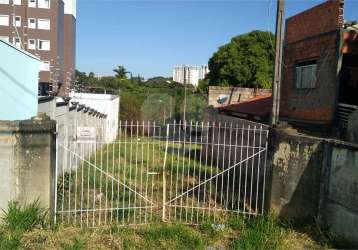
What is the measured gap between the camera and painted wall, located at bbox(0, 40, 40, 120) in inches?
323

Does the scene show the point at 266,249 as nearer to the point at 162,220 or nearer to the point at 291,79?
the point at 162,220

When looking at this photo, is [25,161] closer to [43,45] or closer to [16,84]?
[16,84]

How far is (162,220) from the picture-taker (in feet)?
22.8

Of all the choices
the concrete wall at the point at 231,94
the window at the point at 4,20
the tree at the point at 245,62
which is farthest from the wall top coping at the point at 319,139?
the window at the point at 4,20

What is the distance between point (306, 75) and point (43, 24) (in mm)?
36658

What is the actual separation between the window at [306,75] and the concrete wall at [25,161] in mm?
8827

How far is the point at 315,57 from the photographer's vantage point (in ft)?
40.0

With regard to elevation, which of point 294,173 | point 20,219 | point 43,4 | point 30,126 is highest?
point 43,4

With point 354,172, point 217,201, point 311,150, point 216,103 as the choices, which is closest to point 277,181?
point 311,150

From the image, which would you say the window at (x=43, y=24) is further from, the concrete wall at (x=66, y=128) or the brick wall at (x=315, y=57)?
the brick wall at (x=315, y=57)

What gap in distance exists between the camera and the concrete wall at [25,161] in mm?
6168

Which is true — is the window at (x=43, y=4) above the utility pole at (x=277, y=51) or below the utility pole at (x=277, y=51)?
above

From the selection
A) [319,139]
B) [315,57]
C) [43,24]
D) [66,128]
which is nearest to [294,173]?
[319,139]

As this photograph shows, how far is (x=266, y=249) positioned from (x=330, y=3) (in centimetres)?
854
